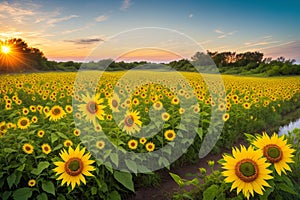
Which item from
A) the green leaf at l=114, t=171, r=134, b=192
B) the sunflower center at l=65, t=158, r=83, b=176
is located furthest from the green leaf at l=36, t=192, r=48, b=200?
the green leaf at l=114, t=171, r=134, b=192

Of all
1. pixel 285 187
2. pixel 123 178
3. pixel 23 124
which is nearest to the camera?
pixel 285 187

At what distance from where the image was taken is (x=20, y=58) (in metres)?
8.59

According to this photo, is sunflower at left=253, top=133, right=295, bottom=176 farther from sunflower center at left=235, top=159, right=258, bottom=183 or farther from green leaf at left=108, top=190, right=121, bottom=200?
green leaf at left=108, top=190, right=121, bottom=200

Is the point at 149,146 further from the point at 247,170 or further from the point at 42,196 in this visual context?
the point at 247,170

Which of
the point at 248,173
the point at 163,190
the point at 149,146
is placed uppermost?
the point at 248,173

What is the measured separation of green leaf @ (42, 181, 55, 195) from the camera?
Result: 266 cm

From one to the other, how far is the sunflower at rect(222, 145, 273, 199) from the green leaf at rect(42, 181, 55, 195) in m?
1.58

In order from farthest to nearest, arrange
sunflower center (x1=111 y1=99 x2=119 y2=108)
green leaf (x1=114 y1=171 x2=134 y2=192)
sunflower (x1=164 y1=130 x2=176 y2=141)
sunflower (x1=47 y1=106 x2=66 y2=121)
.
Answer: sunflower center (x1=111 y1=99 x2=119 y2=108), sunflower (x1=164 y1=130 x2=176 y2=141), sunflower (x1=47 y1=106 x2=66 y2=121), green leaf (x1=114 y1=171 x2=134 y2=192)

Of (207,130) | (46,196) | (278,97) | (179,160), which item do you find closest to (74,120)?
(46,196)

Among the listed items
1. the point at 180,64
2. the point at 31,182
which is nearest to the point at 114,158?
the point at 31,182

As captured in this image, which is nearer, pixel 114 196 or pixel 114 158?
pixel 114 158

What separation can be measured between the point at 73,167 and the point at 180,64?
702 centimetres

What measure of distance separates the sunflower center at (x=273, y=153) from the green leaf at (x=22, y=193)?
84.0 inches

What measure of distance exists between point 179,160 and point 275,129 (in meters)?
Answer: 3.70
